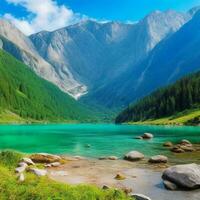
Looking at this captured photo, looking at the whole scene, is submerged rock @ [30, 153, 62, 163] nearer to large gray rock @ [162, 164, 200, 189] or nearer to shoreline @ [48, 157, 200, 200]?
shoreline @ [48, 157, 200, 200]

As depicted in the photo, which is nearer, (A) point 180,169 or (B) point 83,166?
(A) point 180,169

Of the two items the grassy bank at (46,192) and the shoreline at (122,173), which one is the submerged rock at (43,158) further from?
the grassy bank at (46,192)

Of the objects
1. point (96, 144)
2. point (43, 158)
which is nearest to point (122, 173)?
point (43, 158)

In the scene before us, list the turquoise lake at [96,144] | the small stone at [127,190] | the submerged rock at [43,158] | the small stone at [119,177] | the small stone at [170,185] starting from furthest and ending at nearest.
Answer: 1. the turquoise lake at [96,144]
2. the submerged rock at [43,158]
3. the small stone at [119,177]
4. the small stone at [170,185]
5. the small stone at [127,190]

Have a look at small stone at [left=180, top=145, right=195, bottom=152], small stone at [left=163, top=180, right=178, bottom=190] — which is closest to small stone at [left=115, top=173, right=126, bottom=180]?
small stone at [left=163, top=180, right=178, bottom=190]

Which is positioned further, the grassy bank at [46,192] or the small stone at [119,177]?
the small stone at [119,177]

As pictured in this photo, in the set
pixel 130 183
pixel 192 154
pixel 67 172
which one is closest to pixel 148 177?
pixel 130 183

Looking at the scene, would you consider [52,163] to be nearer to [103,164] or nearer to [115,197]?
[103,164]

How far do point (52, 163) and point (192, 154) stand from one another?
81.6 feet

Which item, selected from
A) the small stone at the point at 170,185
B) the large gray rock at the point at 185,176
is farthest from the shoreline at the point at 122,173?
the large gray rock at the point at 185,176

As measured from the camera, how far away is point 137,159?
59.8 m

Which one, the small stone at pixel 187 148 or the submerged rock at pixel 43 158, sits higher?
the small stone at pixel 187 148

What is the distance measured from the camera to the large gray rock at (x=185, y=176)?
36438 millimetres

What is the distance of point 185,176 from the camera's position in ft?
121
